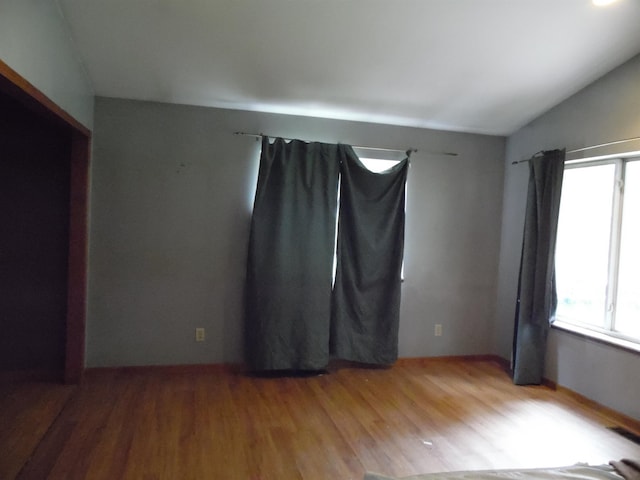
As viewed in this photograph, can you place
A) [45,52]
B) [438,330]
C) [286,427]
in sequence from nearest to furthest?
[45,52] → [286,427] → [438,330]

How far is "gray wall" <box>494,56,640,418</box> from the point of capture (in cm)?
293

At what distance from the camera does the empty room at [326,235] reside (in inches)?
101

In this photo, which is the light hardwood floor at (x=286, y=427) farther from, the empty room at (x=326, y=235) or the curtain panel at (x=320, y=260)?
the curtain panel at (x=320, y=260)

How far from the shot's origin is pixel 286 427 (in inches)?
105

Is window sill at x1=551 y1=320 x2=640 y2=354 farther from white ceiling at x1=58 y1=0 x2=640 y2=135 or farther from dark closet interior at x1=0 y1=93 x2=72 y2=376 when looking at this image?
dark closet interior at x1=0 y1=93 x2=72 y2=376

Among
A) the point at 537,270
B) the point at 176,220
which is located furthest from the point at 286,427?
the point at 537,270

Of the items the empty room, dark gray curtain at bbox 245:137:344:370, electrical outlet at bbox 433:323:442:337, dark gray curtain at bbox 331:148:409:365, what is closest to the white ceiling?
the empty room

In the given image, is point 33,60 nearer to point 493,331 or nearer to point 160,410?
point 160,410

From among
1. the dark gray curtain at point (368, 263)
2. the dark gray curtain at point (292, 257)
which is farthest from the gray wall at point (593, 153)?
the dark gray curtain at point (292, 257)

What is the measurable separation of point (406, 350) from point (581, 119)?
2.37 meters

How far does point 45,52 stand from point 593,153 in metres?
3.59

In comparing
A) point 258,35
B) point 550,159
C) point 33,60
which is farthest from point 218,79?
point 550,159

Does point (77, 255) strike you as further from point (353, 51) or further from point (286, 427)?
point (353, 51)

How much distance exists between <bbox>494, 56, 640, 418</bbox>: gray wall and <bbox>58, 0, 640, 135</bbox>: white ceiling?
0.14 metres
